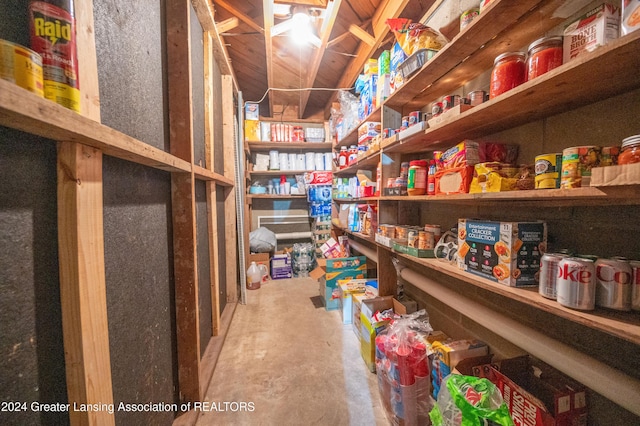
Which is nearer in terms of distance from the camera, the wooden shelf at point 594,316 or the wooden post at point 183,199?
the wooden shelf at point 594,316

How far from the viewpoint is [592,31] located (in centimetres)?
62

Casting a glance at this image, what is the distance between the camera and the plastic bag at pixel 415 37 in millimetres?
1200

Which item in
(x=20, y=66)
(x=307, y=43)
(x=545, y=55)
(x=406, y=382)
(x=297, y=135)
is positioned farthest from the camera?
(x=297, y=135)

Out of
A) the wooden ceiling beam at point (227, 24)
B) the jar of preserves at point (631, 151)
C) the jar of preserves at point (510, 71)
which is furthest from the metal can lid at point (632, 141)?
the wooden ceiling beam at point (227, 24)

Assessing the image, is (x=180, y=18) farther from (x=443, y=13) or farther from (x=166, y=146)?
(x=443, y=13)

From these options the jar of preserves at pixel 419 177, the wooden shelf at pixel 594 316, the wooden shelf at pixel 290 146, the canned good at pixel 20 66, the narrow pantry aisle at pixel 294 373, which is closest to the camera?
the canned good at pixel 20 66

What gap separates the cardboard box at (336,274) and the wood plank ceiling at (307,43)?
197 cm

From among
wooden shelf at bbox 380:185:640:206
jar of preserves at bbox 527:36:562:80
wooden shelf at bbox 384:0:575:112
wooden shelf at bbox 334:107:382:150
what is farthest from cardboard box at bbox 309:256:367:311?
jar of preserves at bbox 527:36:562:80

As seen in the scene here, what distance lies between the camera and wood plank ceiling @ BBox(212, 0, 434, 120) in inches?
69.5

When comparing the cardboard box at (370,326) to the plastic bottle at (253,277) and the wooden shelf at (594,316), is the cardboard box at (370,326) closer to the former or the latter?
the wooden shelf at (594,316)

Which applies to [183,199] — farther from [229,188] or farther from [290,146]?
[290,146]

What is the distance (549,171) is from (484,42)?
672 millimetres

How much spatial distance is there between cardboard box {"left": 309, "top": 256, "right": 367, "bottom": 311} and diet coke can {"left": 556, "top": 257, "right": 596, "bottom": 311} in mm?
1776

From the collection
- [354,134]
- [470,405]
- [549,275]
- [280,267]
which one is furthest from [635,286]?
[280,267]
